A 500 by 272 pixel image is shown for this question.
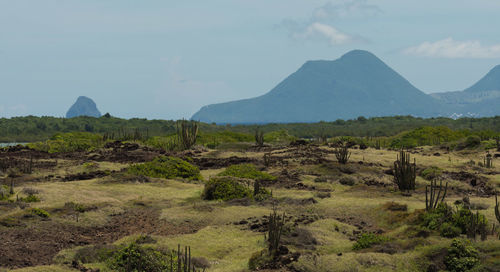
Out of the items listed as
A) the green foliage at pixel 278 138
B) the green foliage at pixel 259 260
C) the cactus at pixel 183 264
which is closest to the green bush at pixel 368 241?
the green foliage at pixel 259 260

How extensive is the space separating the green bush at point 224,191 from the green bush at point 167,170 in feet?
17.8

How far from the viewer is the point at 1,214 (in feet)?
50.2

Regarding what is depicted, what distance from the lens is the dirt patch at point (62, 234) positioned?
11.6 m

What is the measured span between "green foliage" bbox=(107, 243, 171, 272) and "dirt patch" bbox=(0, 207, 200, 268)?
5.27 ft

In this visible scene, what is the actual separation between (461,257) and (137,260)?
6404 mm

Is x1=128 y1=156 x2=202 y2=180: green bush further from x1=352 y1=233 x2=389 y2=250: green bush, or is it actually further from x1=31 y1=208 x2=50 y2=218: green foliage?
x1=352 y1=233 x2=389 y2=250: green bush

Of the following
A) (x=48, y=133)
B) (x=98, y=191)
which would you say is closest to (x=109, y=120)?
(x=48, y=133)

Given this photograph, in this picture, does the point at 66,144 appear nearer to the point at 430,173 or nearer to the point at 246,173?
the point at 246,173

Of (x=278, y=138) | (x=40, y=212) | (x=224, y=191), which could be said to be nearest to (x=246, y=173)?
(x=224, y=191)

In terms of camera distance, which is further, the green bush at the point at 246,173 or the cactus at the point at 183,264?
the green bush at the point at 246,173

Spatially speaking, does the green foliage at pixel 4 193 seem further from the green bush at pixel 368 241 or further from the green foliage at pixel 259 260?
the green bush at pixel 368 241

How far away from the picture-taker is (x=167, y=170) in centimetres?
2534

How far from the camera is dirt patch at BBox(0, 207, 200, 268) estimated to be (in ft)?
38.1

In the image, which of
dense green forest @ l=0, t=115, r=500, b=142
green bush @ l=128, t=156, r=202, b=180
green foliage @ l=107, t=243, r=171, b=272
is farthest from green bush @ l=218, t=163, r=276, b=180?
dense green forest @ l=0, t=115, r=500, b=142
